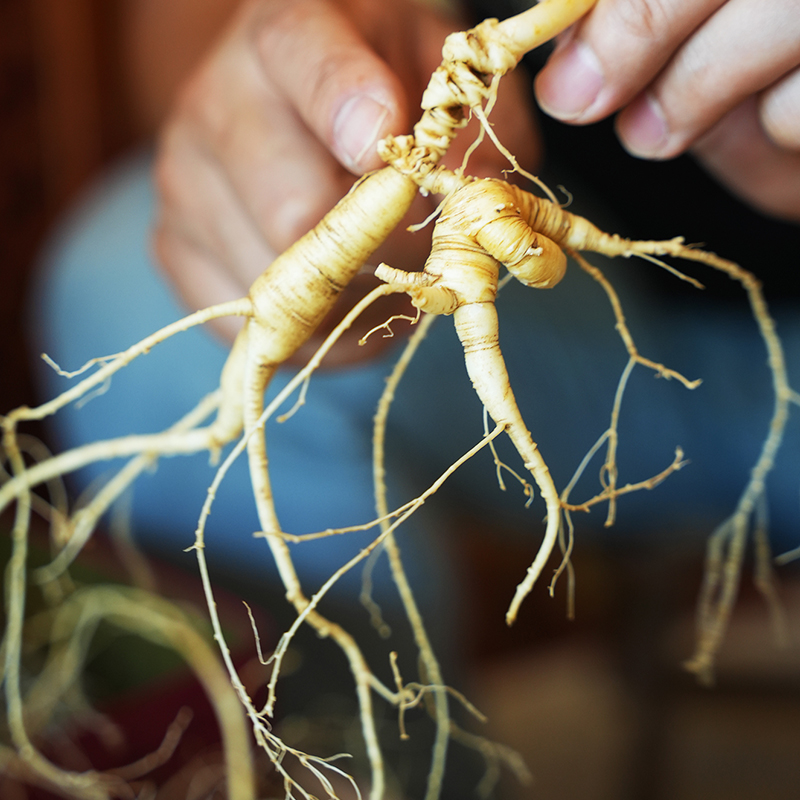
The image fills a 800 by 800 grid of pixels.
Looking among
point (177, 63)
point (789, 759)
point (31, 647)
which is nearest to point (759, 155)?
point (789, 759)

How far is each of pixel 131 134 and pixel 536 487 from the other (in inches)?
46.1

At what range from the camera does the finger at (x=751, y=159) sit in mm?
428

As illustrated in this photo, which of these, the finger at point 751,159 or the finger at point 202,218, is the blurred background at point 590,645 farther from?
the finger at point 202,218

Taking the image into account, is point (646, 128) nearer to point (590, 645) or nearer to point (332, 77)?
point (332, 77)

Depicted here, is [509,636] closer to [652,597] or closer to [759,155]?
[652,597]

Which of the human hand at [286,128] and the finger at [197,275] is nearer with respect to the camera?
the human hand at [286,128]

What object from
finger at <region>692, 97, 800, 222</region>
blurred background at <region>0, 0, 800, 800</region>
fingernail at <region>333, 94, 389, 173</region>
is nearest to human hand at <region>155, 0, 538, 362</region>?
fingernail at <region>333, 94, 389, 173</region>

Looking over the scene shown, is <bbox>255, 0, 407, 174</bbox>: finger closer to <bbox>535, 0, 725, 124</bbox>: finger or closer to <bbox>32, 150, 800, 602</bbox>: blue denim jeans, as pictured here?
<bbox>535, 0, 725, 124</bbox>: finger

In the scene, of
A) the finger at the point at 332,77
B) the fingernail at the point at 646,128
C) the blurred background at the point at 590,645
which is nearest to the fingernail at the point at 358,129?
the finger at the point at 332,77

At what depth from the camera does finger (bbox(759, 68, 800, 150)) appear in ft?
1.19

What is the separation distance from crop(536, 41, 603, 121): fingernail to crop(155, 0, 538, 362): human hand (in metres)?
0.03

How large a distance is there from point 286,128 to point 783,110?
29 centimetres

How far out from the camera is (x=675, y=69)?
0.36m

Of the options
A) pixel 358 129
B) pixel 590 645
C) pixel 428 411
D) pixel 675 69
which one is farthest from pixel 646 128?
pixel 590 645
